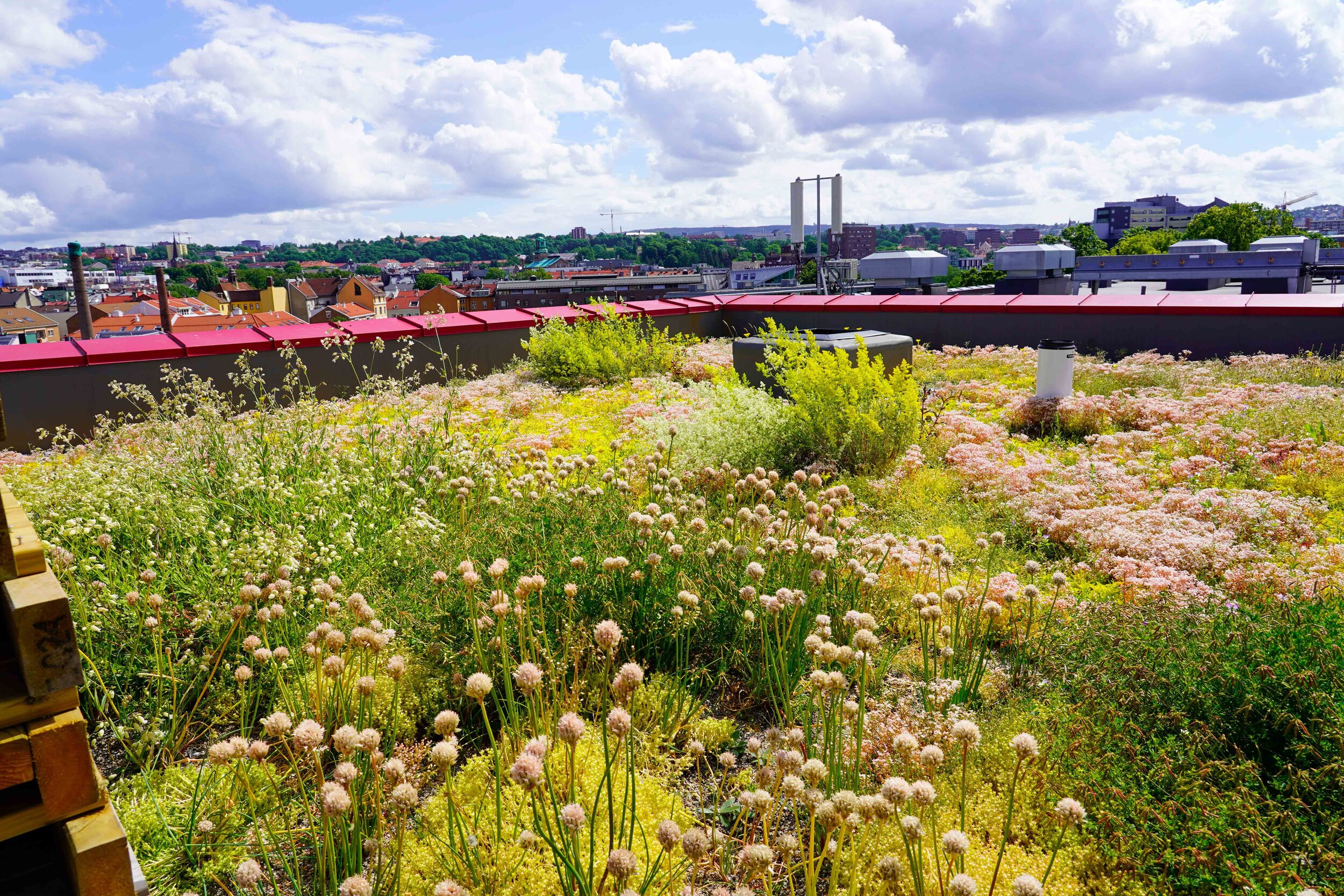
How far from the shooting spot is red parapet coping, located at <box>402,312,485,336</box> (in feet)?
29.9

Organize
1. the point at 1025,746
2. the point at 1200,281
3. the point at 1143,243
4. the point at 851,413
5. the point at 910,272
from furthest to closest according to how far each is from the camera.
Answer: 1. the point at 1143,243
2. the point at 1200,281
3. the point at 910,272
4. the point at 851,413
5. the point at 1025,746

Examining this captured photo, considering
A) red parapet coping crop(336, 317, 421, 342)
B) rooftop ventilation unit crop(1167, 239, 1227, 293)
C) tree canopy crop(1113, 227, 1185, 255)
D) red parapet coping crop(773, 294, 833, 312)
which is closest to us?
red parapet coping crop(336, 317, 421, 342)

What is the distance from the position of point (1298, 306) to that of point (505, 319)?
9067 mm

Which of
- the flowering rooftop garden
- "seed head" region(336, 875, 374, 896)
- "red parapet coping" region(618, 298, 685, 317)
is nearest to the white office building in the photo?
"red parapet coping" region(618, 298, 685, 317)

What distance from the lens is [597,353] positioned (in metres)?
9.09

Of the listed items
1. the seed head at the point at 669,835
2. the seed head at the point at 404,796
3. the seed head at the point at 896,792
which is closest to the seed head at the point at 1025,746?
the seed head at the point at 896,792

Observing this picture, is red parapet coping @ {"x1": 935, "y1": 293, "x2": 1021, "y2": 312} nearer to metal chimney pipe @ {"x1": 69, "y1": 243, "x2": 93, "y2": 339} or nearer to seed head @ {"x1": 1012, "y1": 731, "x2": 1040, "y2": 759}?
seed head @ {"x1": 1012, "y1": 731, "x2": 1040, "y2": 759}

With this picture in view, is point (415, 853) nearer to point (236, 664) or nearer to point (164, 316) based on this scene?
point (236, 664)

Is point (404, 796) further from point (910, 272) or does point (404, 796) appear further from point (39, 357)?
point (910, 272)

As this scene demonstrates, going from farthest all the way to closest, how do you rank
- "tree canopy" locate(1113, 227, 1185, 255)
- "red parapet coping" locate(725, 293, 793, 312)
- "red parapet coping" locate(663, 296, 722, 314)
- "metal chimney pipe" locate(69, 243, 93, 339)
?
"tree canopy" locate(1113, 227, 1185, 255) < "metal chimney pipe" locate(69, 243, 93, 339) < "red parapet coping" locate(725, 293, 793, 312) < "red parapet coping" locate(663, 296, 722, 314)

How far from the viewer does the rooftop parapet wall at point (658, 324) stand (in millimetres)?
7289

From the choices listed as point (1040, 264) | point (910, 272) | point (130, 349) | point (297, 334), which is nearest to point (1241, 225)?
point (1040, 264)

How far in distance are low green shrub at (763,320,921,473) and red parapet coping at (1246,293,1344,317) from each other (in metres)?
5.65

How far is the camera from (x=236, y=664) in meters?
3.06
